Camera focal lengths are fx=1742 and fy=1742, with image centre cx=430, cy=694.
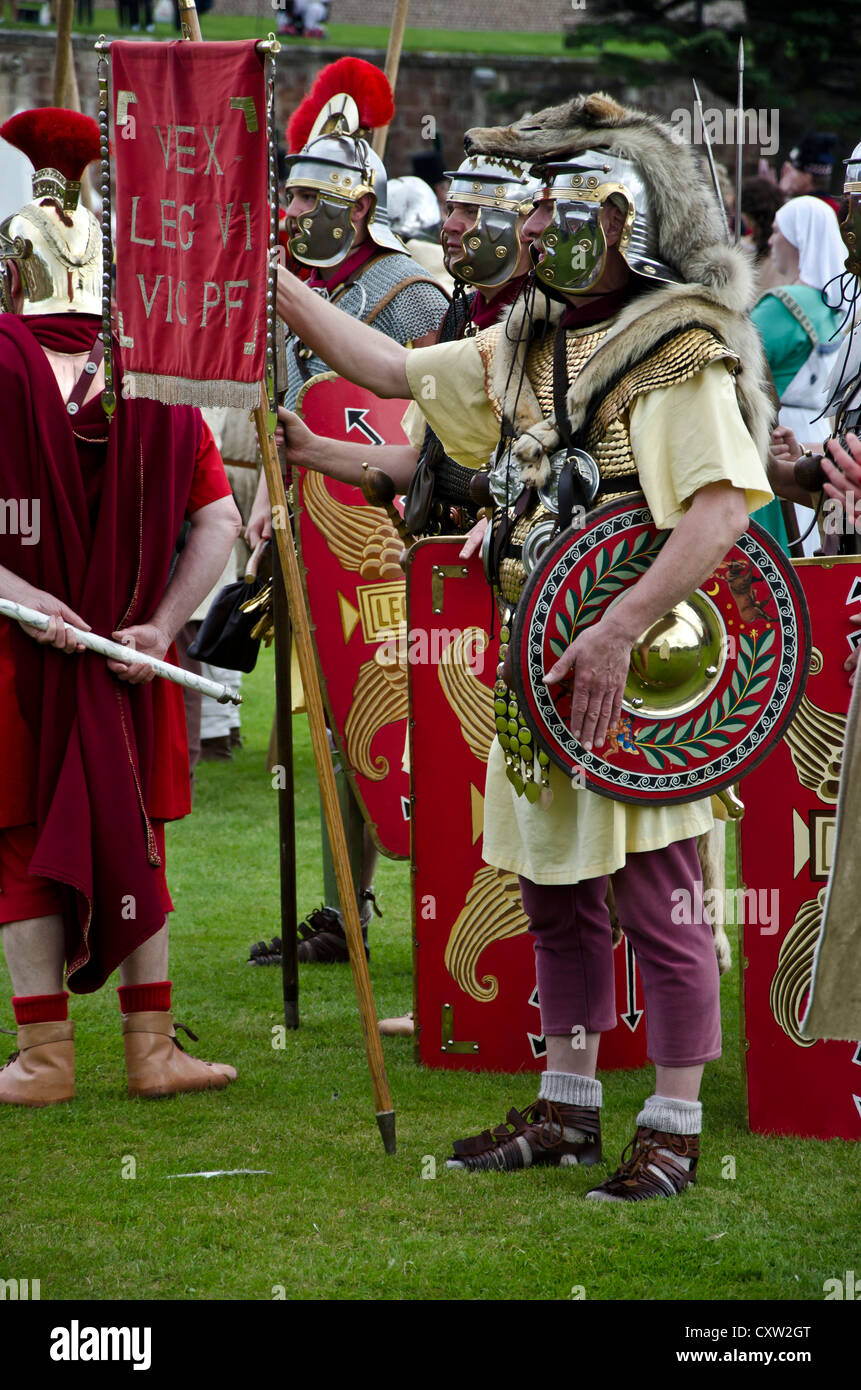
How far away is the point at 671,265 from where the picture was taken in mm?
3230

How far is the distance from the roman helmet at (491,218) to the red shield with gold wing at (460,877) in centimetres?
79

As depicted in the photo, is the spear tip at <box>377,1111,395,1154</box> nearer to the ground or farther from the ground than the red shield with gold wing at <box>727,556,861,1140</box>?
nearer to the ground

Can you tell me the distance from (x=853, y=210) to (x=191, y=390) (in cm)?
136

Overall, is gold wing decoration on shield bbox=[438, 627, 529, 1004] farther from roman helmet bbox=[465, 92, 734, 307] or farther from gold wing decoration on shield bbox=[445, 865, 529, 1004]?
roman helmet bbox=[465, 92, 734, 307]

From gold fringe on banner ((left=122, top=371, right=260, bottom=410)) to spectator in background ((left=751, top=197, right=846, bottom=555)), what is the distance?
313 cm

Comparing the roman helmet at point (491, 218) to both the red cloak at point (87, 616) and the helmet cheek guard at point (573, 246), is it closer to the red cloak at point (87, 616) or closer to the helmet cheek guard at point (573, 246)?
the red cloak at point (87, 616)

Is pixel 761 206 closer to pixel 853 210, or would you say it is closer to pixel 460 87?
pixel 853 210

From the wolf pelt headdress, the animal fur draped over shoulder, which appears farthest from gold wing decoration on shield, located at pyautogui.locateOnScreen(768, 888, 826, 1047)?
the animal fur draped over shoulder

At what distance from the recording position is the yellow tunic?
3.03 meters

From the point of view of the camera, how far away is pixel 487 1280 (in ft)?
9.56

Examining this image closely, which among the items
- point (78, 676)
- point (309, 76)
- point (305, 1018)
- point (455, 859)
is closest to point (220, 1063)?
point (305, 1018)

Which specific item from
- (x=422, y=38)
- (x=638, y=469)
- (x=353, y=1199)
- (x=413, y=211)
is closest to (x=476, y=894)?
(x=353, y=1199)
